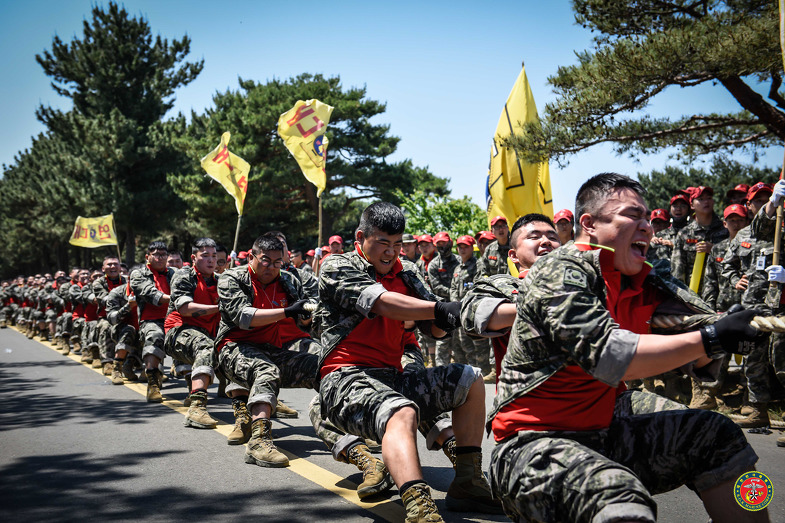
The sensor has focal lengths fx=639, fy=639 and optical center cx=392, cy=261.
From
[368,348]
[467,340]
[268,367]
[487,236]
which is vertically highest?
[487,236]

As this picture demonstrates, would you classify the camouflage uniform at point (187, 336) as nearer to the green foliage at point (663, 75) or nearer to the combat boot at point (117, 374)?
the combat boot at point (117, 374)

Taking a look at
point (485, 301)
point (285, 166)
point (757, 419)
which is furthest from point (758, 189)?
point (285, 166)

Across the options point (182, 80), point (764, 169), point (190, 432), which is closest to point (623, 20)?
point (190, 432)

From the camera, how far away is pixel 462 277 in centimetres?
1042

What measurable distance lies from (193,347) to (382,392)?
398 cm

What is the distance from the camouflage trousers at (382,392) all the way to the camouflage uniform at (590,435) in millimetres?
1012

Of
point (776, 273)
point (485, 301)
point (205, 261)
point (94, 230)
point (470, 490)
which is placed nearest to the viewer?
point (485, 301)

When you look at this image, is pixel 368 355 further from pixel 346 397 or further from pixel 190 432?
pixel 190 432

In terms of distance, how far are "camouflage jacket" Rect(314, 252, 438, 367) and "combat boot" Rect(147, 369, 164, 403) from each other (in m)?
4.58

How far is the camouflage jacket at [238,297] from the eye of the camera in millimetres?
5555

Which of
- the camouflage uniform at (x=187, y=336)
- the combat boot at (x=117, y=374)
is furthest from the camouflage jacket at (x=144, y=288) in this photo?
the combat boot at (x=117, y=374)

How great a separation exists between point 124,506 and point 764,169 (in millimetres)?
23914

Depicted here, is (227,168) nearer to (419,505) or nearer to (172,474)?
(172,474)

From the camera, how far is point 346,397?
372 centimetres
